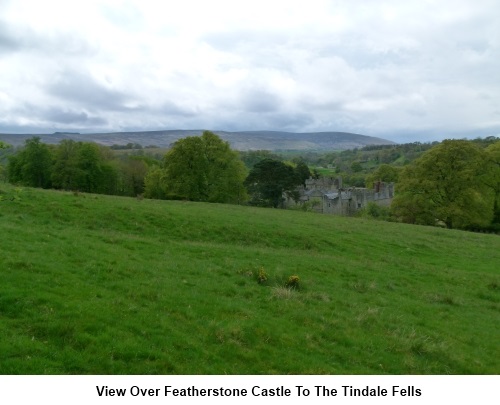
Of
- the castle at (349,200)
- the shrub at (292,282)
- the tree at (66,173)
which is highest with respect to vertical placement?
the tree at (66,173)

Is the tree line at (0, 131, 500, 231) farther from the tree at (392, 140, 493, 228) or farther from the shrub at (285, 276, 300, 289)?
the shrub at (285, 276, 300, 289)

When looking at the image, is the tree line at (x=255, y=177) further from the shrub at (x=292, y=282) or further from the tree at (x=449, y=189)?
the shrub at (x=292, y=282)

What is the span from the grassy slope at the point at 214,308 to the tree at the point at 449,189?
3266 cm

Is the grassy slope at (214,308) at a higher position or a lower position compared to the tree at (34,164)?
lower

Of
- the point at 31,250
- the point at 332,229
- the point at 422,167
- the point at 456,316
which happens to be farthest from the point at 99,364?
the point at 422,167

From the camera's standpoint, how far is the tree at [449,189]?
53.6 metres

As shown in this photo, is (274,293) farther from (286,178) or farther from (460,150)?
(286,178)

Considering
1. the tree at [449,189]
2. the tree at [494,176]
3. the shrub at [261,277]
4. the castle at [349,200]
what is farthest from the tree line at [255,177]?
the shrub at [261,277]

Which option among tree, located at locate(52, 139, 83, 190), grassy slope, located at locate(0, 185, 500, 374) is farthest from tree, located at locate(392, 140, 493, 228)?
tree, located at locate(52, 139, 83, 190)

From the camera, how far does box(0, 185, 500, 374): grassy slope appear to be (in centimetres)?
875

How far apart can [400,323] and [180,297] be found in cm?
611

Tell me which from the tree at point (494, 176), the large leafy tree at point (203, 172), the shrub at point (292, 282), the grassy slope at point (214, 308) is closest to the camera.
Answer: the grassy slope at point (214, 308)

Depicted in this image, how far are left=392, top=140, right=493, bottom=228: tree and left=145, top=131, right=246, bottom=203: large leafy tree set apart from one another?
74.0 ft

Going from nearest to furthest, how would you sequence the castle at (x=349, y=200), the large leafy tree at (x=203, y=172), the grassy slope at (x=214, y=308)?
the grassy slope at (x=214, y=308) → the large leafy tree at (x=203, y=172) → the castle at (x=349, y=200)
